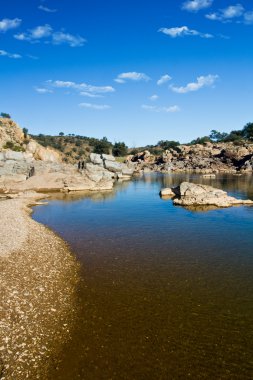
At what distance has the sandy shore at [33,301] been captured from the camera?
12711 mm

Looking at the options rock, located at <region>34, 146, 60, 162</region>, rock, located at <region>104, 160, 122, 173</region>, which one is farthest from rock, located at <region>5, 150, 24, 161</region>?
rock, located at <region>104, 160, 122, 173</region>

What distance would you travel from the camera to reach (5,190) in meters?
68.5

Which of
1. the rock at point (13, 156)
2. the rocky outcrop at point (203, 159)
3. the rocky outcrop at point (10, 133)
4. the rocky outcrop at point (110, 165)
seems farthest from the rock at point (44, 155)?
the rocky outcrop at point (203, 159)

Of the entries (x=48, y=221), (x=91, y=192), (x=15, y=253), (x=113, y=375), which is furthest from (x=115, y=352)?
(x=91, y=192)

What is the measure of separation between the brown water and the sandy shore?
75cm

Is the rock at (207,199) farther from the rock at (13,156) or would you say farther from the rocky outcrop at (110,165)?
the rocky outcrop at (110,165)

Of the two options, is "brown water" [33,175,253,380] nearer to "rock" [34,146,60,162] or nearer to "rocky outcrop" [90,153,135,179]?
"rock" [34,146,60,162]

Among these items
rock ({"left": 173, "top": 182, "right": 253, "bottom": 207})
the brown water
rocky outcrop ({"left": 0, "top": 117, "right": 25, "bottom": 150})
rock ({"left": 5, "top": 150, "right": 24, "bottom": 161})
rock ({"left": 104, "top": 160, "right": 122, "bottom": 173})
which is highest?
rocky outcrop ({"left": 0, "top": 117, "right": 25, "bottom": 150})

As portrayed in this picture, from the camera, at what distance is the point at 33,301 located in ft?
55.8

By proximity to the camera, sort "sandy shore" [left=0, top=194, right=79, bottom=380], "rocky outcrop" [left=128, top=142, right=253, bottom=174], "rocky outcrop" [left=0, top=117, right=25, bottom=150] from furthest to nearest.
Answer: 1. "rocky outcrop" [left=128, top=142, right=253, bottom=174]
2. "rocky outcrop" [left=0, top=117, right=25, bottom=150]
3. "sandy shore" [left=0, top=194, right=79, bottom=380]

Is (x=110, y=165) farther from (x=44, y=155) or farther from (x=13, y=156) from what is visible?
(x=13, y=156)

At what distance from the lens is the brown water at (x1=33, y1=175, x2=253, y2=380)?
41.8 ft

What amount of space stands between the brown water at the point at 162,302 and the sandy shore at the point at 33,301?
2.46ft

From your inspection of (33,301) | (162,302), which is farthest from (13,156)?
(162,302)
